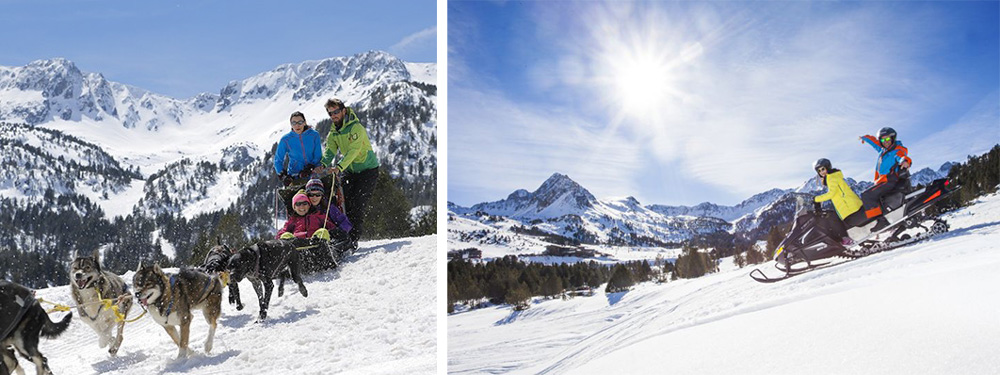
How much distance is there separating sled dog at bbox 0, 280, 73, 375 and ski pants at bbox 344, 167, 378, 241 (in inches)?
75.2

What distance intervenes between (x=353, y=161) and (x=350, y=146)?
116 mm

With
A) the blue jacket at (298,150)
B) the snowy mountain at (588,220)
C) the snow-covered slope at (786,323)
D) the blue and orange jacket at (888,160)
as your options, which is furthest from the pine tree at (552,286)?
the blue and orange jacket at (888,160)

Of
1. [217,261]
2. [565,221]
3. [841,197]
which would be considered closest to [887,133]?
[841,197]

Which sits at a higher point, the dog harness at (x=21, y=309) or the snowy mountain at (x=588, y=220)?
the snowy mountain at (x=588, y=220)

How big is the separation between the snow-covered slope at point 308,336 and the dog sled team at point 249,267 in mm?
85

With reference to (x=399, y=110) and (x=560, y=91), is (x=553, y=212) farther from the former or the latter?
(x=399, y=110)

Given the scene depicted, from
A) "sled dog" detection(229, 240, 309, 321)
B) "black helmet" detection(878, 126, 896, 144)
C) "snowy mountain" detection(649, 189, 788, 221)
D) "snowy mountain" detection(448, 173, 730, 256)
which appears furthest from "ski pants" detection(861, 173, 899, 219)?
"sled dog" detection(229, 240, 309, 321)

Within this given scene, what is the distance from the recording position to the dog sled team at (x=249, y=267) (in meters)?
2.13

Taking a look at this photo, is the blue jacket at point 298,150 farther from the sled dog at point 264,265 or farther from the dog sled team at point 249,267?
the sled dog at point 264,265

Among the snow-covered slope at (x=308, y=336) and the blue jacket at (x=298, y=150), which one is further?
the blue jacket at (x=298, y=150)

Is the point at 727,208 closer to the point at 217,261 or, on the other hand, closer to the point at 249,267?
the point at 249,267

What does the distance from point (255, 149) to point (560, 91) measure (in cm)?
11362

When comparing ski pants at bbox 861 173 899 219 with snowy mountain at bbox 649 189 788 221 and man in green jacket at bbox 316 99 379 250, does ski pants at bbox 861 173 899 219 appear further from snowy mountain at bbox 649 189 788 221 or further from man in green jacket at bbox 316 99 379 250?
man in green jacket at bbox 316 99 379 250

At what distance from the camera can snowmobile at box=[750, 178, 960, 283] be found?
10.5 feet
